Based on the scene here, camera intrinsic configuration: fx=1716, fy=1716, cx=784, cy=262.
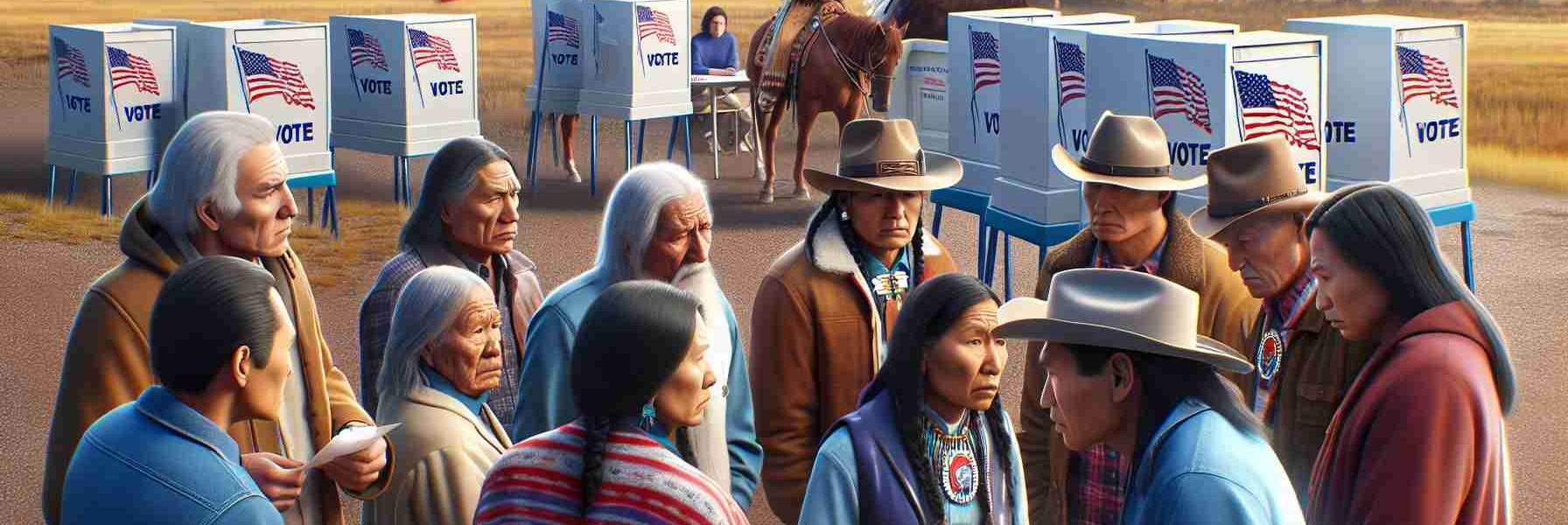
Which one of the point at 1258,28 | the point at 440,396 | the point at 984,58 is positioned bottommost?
the point at 440,396

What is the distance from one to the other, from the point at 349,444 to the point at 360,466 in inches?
4.7

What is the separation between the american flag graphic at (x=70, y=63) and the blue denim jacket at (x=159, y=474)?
8.96 m

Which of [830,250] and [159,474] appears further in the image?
[830,250]

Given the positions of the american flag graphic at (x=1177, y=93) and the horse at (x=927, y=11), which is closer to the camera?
the american flag graphic at (x=1177, y=93)

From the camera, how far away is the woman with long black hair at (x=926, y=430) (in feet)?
9.75

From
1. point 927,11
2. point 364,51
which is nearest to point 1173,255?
point 364,51

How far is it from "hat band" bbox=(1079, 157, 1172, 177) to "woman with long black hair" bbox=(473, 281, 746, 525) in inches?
89.5

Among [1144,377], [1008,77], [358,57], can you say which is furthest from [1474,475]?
[358,57]

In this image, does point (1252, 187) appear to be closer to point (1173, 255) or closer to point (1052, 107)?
point (1173, 255)

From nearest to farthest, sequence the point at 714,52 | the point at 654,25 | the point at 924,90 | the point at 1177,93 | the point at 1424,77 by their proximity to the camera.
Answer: the point at 1177,93
the point at 1424,77
the point at 924,90
the point at 654,25
the point at 714,52

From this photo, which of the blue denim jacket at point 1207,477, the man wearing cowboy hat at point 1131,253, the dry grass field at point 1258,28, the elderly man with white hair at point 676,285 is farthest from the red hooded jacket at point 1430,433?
the dry grass field at point 1258,28

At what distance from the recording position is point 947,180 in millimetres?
4652

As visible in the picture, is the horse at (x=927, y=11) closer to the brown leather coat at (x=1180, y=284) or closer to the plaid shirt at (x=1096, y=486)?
the brown leather coat at (x=1180, y=284)

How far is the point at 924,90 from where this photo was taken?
396 inches
